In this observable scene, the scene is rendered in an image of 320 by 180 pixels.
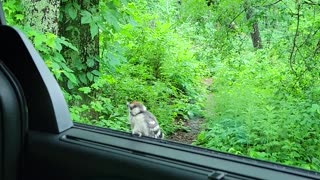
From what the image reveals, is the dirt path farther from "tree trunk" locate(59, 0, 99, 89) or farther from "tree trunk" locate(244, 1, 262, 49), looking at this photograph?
"tree trunk" locate(244, 1, 262, 49)

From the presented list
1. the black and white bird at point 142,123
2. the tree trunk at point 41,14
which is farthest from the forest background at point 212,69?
the black and white bird at point 142,123

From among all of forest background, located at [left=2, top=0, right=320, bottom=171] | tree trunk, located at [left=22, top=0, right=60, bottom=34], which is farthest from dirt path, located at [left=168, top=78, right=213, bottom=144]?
tree trunk, located at [left=22, top=0, right=60, bottom=34]

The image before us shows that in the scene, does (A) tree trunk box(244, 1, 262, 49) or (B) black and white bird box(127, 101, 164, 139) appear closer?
(B) black and white bird box(127, 101, 164, 139)

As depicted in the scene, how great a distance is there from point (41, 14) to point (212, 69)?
2.76 metres

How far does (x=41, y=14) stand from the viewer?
253 centimetres

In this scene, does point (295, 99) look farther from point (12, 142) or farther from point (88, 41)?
point (12, 142)

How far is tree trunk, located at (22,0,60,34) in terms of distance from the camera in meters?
2.50

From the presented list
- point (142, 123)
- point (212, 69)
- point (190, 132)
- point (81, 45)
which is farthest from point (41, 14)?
point (212, 69)

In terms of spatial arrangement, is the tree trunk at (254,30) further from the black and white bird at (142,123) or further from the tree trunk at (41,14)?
the black and white bird at (142,123)

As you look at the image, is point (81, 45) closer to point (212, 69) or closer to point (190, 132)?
point (190, 132)

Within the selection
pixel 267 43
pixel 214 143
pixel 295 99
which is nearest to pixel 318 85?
pixel 295 99

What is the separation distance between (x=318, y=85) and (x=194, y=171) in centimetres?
251

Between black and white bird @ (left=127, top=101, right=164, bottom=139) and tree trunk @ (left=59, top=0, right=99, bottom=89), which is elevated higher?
tree trunk @ (left=59, top=0, right=99, bottom=89)

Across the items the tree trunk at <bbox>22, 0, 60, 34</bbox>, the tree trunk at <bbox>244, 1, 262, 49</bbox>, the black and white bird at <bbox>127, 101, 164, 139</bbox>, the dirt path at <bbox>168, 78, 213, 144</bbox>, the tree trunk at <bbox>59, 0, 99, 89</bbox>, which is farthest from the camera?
the tree trunk at <bbox>244, 1, 262, 49</bbox>
